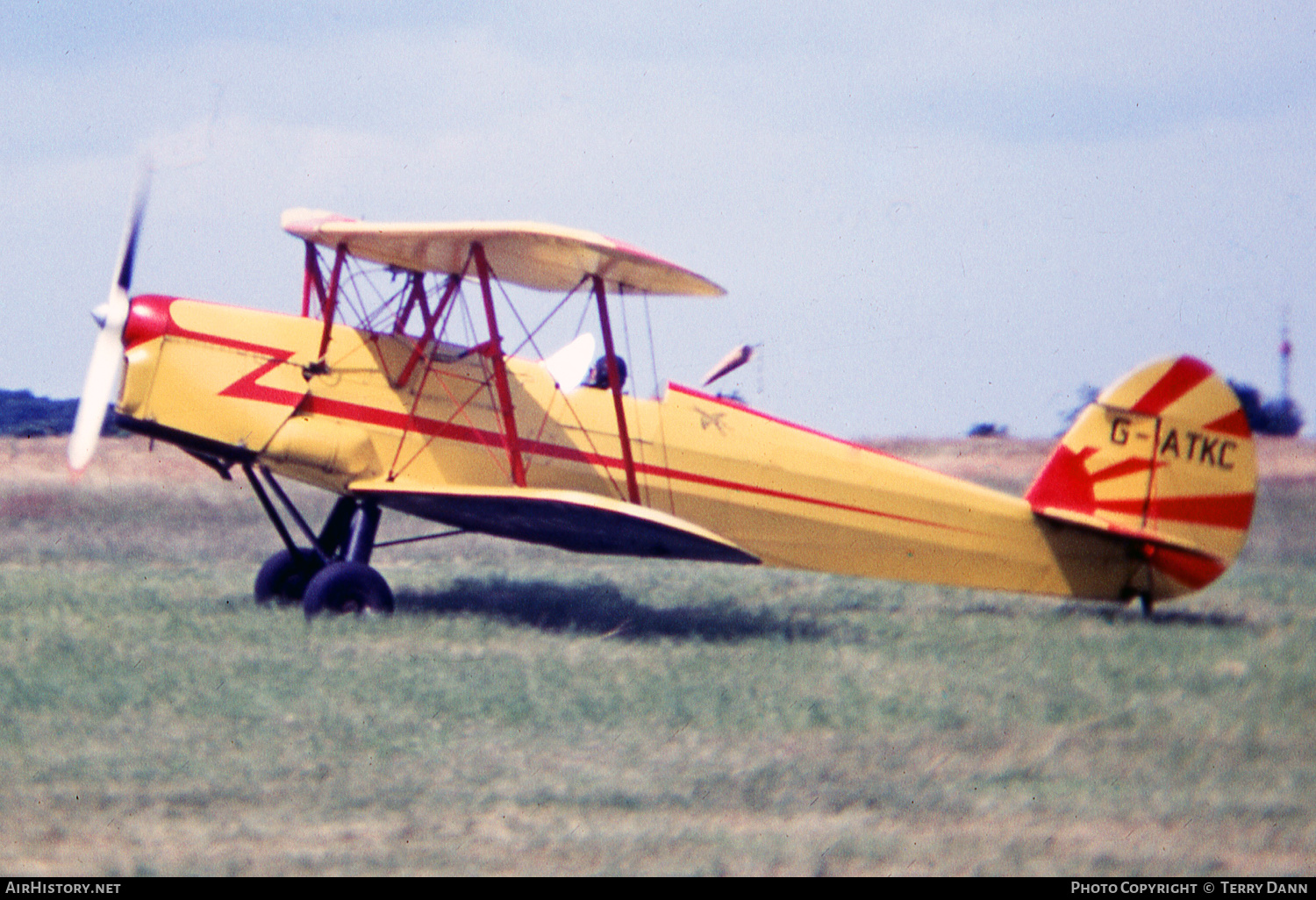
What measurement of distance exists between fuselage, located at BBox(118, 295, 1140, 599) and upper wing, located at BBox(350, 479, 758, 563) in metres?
0.17

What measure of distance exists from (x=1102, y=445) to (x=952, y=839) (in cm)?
663

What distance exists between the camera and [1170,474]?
32.4ft

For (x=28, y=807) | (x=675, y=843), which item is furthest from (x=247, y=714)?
(x=675, y=843)

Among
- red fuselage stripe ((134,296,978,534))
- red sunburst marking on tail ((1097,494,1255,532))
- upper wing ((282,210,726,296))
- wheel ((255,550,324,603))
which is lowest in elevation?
wheel ((255,550,324,603))

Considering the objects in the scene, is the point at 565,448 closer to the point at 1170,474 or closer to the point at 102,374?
the point at 102,374

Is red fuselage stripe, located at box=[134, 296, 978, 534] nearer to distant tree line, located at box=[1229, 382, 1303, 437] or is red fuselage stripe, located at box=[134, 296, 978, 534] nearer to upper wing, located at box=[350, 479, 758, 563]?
upper wing, located at box=[350, 479, 758, 563]

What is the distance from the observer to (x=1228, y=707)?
6.20 metres

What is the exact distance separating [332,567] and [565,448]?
2.10 metres

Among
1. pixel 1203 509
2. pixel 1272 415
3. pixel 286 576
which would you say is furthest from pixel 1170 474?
pixel 1272 415

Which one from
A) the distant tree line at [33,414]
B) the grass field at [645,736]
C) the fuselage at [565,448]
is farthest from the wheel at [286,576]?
the distant tree line at [33,414]

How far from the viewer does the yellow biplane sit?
856 cm

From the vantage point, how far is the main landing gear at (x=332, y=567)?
8414 millimetres

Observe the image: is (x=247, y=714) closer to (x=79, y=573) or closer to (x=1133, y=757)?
(x=1133, y=757)

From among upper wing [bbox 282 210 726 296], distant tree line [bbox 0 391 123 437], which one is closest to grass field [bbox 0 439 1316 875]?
upper wing [bbox 282 210 726 296]
